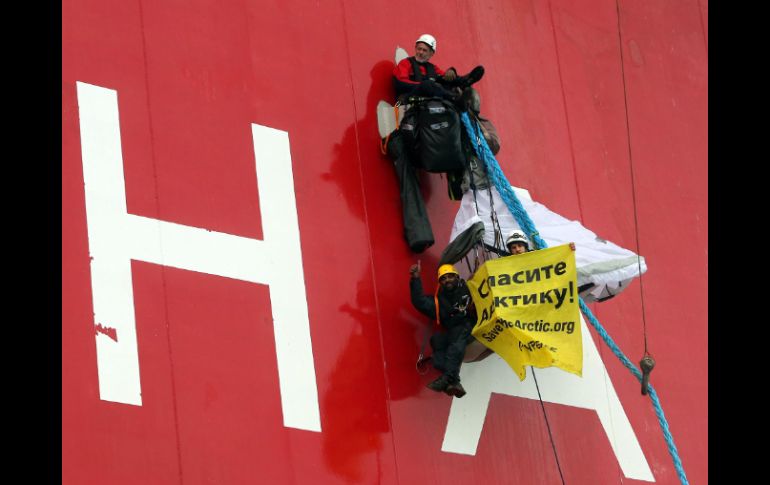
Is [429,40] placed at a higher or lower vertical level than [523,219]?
higher

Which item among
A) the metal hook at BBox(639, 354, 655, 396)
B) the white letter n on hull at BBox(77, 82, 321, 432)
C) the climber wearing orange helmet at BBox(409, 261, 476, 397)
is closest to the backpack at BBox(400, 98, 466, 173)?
the climber wearing orange helmet at BBox(409, 261, 476, 397)

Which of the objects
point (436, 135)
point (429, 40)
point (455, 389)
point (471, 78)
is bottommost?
point (455, 389)

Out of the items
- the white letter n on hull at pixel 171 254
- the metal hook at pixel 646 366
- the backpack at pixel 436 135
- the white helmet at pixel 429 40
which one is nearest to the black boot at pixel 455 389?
the white letter n on hull at pixel 171 254

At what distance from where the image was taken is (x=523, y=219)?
9.73 m

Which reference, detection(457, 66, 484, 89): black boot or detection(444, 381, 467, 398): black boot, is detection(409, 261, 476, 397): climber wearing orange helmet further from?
detection(457, 66, 484, 89): black boot

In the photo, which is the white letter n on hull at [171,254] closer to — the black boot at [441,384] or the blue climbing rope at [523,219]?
the black boot at [441,384]

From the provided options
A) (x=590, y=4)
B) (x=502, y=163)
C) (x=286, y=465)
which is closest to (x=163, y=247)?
(x=286, y=465)

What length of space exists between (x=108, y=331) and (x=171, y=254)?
0.71 m

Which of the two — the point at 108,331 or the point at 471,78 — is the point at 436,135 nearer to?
the point at 471,78

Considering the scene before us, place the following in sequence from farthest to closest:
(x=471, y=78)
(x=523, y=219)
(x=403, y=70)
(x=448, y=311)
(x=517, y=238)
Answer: (x=403, y=70) → (x=471, y=78) → (x=523, y=219) → (x=517, y=238) → (x=448, y=311)

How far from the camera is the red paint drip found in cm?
827

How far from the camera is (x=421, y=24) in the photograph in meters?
10.9

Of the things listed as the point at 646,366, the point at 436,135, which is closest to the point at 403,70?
the point at 436,135

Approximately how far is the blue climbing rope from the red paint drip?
3.02 meters
